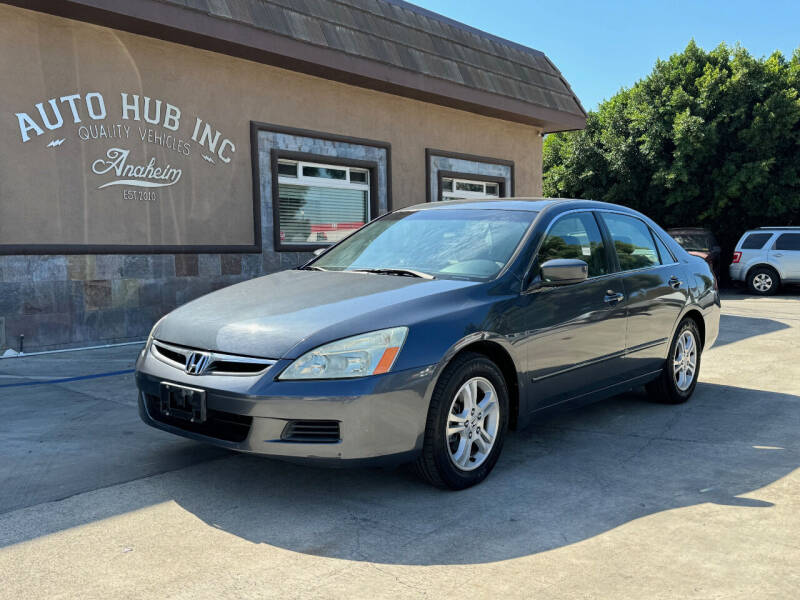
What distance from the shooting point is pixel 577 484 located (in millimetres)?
4086

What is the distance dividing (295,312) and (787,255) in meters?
18.0

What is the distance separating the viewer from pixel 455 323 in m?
3.89

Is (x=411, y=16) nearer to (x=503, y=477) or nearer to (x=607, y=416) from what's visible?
(x=607, y=416)

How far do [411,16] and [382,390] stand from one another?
1020 cm

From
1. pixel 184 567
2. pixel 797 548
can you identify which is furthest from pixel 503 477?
pixel 184 567

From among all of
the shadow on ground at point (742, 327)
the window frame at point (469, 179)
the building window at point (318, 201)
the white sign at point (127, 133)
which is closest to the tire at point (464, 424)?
the shadow on ground at point (742, 327)

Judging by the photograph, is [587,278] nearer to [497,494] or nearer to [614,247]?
[614,247]

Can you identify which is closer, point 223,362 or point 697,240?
point 223,362

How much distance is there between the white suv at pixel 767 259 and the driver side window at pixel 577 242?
15563 mm

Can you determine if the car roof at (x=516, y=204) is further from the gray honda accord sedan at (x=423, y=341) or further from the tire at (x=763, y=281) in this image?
the tire at (x=763, y=281)

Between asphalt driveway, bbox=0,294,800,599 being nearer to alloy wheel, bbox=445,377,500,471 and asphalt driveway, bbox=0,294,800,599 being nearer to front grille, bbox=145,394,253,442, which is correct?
alloy wheel, bbox=445,377,500,471

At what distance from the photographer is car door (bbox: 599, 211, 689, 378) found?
5391 mm

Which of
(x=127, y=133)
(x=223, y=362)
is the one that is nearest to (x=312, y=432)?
(x=223, y=362)

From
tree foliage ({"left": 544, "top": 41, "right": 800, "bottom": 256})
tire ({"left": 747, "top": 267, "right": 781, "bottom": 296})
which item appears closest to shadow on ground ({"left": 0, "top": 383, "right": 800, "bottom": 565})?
tire ({"left": 747, "top": 267, "right": 781, "bottom": 296})
